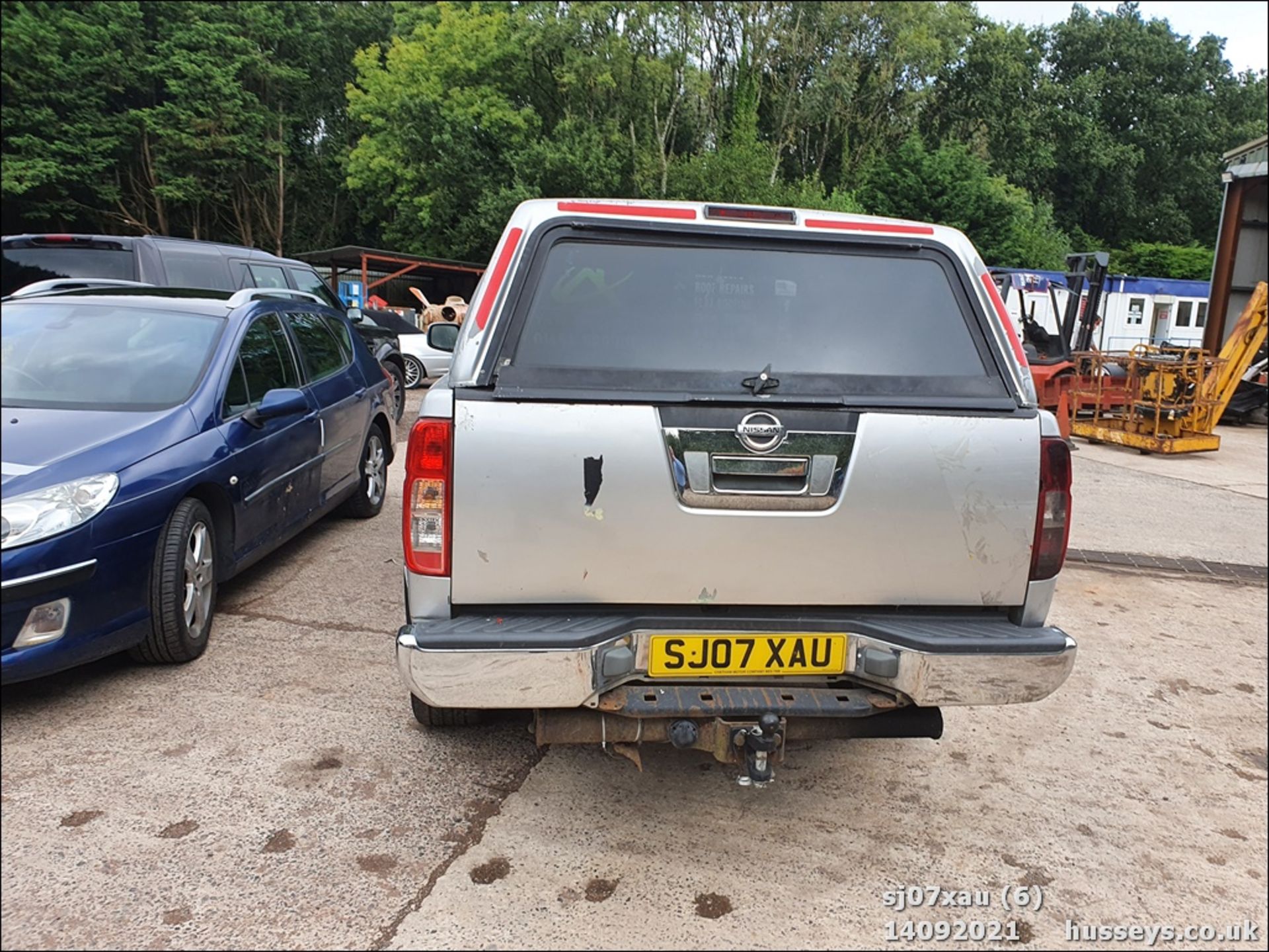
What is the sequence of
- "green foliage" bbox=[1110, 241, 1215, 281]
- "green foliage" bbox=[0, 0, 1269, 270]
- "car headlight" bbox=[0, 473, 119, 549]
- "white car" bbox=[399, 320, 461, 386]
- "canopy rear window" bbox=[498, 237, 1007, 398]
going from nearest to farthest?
"car headlight" bbox=[0, 473, 119, 549]
"canopy rear window" bbox=[498, 237, 1007, 398]
"white car" bbox=[399, 320, 461, 386]
"green foliage" bbox=[0, 0, 1269, 270]
"green foliage" bbox=[1110, 241, 1215, 281]

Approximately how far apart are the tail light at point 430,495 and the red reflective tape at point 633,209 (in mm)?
913

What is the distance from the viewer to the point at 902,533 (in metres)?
2.55

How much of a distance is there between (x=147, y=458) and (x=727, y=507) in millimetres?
2217

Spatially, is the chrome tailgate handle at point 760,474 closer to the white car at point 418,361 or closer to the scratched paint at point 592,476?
the scratched paint at point 592,476

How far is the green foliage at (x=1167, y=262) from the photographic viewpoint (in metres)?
34.7

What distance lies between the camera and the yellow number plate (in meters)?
2.54

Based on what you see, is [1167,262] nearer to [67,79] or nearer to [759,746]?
[67,79]

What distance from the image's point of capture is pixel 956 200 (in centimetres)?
2755

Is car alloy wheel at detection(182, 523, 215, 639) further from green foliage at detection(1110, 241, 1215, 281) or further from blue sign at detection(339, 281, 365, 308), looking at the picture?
green foliage at detection(1110, 241, 1215, 281)

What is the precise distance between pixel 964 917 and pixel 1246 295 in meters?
18.7

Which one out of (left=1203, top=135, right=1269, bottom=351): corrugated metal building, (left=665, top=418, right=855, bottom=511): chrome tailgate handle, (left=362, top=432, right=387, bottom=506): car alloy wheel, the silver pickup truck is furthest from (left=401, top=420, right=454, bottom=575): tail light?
(left=1203, top=135, right=1269, bottom=351): corrugated metal building

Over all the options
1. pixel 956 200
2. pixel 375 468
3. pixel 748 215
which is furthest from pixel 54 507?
pixel 956 200

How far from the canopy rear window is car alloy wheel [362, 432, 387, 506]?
13.1ft

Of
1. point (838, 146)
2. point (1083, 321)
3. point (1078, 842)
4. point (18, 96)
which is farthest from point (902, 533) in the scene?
point (838, 146)
